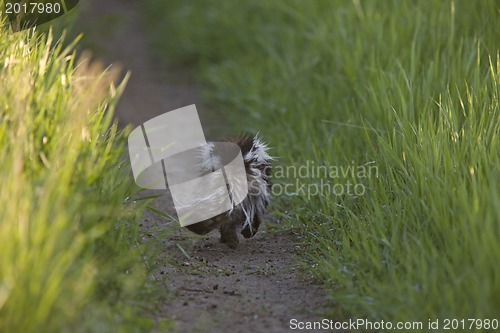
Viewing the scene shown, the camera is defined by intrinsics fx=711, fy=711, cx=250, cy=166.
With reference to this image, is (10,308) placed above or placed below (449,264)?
above

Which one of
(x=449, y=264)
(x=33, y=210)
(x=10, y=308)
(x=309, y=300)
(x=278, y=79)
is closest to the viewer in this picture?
(x=10, y=308)

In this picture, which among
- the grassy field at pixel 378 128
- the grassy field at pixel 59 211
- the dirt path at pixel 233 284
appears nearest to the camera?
the grassy field at pixel 59 211

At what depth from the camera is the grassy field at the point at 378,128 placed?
3.28 m

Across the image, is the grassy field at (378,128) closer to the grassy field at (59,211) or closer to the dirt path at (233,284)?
the dirt path at (233,284)

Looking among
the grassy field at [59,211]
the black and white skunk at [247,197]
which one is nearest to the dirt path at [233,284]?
the black and white skunk at [247,197]

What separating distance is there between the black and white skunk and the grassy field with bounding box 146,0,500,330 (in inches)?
16.3

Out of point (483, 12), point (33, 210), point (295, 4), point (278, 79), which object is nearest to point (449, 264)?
point (33, 210)

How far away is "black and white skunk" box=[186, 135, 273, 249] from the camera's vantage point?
4273 millimetres

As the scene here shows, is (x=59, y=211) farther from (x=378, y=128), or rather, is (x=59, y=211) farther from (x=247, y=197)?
(x=378, y=128)

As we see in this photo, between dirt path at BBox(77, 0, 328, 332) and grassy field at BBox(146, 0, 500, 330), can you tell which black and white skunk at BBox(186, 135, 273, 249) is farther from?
grassy field at BBox(146, 0, 500, 330)

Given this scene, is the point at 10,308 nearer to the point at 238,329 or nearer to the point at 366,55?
the point at 238,329

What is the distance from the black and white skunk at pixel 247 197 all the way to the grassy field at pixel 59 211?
528 millimetres

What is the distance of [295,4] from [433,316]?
16.4 feet

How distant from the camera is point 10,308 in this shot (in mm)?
2693
